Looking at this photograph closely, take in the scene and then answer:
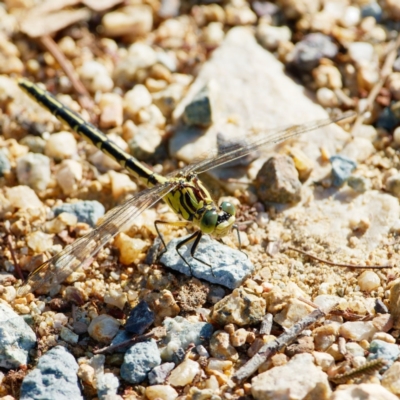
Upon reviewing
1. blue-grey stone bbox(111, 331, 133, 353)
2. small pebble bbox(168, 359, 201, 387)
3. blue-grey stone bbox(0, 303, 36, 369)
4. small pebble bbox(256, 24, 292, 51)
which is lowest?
small pebble bbox(168, 359, 201, 387)

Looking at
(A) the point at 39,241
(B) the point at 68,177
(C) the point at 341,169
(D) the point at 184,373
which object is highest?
(B) the point at 68,177

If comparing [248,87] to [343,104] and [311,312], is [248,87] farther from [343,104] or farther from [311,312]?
[311,312]

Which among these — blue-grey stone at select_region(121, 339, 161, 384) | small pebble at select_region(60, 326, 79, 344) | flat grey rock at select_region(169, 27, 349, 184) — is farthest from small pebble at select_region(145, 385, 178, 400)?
flat grey rock at select_region(169, 27, 349, 184)

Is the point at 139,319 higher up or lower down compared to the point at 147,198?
lower down

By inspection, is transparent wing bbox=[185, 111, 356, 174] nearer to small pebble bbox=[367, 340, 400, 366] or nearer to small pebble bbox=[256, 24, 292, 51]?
small pebble bbox=[256, 24, 292, 51]

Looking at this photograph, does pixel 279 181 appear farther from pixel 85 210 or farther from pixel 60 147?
pixel 60 147

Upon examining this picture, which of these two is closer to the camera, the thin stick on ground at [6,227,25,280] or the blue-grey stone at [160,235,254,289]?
the blue-grey stone at [160,235,254,289]

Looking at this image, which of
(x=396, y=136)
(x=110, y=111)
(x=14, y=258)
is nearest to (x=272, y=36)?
(x=396, y=136)

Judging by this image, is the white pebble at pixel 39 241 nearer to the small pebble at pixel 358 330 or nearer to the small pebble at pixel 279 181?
the small pebble at pixel 279 181

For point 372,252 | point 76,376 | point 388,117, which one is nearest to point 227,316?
point 76,376
